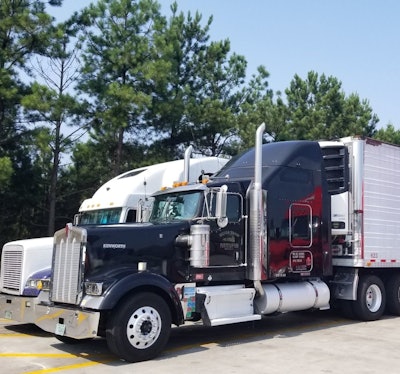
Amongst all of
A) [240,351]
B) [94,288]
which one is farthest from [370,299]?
[94,288]

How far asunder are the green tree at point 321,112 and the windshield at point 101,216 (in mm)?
13308

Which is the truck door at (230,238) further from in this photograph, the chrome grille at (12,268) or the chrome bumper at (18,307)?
the chrome grille at (12,268)

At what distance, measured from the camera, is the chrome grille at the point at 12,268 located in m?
9.84

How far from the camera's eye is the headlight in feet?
23.9

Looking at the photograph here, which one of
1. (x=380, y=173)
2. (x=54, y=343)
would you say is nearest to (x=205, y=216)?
(x=54, y=343)

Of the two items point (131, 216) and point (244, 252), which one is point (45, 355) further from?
point (131, 216)

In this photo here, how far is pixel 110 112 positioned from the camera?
62.7 ft

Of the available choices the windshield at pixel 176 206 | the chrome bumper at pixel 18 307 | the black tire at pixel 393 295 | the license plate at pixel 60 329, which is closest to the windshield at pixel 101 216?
the windshield at pixel 176 206

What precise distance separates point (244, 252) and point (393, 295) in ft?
14.4

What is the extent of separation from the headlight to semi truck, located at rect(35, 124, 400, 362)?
0.07 feet

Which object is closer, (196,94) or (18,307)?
(18,307)

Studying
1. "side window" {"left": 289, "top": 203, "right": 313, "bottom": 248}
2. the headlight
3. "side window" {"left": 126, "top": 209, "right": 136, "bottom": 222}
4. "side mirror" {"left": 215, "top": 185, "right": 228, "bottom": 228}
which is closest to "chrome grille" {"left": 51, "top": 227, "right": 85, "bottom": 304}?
the headlight

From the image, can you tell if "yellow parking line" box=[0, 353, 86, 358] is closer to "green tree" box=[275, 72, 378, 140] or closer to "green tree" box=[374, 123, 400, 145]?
"green tree" box=[275, 72, 378, 140]

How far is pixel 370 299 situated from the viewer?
11.4 metres
